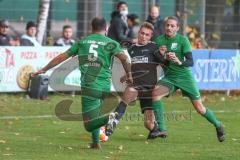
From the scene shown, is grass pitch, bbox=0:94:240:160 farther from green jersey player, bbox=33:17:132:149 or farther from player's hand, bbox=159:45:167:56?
player's hand, bbox=159:45:167:56

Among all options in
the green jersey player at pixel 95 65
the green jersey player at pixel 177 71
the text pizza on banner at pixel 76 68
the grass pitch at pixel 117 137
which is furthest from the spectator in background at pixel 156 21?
the green jersey player at pixel 95 65

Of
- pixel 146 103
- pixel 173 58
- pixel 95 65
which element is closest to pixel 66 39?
pixel 146 103

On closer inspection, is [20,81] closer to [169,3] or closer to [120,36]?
[120,36]

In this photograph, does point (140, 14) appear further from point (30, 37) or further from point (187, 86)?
point (187, 86)

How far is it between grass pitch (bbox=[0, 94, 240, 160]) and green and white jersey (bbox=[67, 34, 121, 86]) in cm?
101

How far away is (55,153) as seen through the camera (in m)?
11.7

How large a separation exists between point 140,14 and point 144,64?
11600mm

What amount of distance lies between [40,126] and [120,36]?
597 centimetres

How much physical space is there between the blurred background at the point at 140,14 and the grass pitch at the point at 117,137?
4.30 meters

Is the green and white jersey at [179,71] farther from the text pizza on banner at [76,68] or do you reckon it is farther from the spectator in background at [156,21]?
the spectator in background at [156,21]

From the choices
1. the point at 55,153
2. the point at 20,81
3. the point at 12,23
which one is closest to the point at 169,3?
the point at 12,23

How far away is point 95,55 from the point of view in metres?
11.9

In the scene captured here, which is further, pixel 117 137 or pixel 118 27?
pixel 118 27

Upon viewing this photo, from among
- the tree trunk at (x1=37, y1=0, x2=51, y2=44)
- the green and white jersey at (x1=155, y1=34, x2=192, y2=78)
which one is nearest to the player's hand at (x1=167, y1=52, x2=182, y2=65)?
the green and white jersey at (x1=155, y1=34, x2=192, y2=78)
